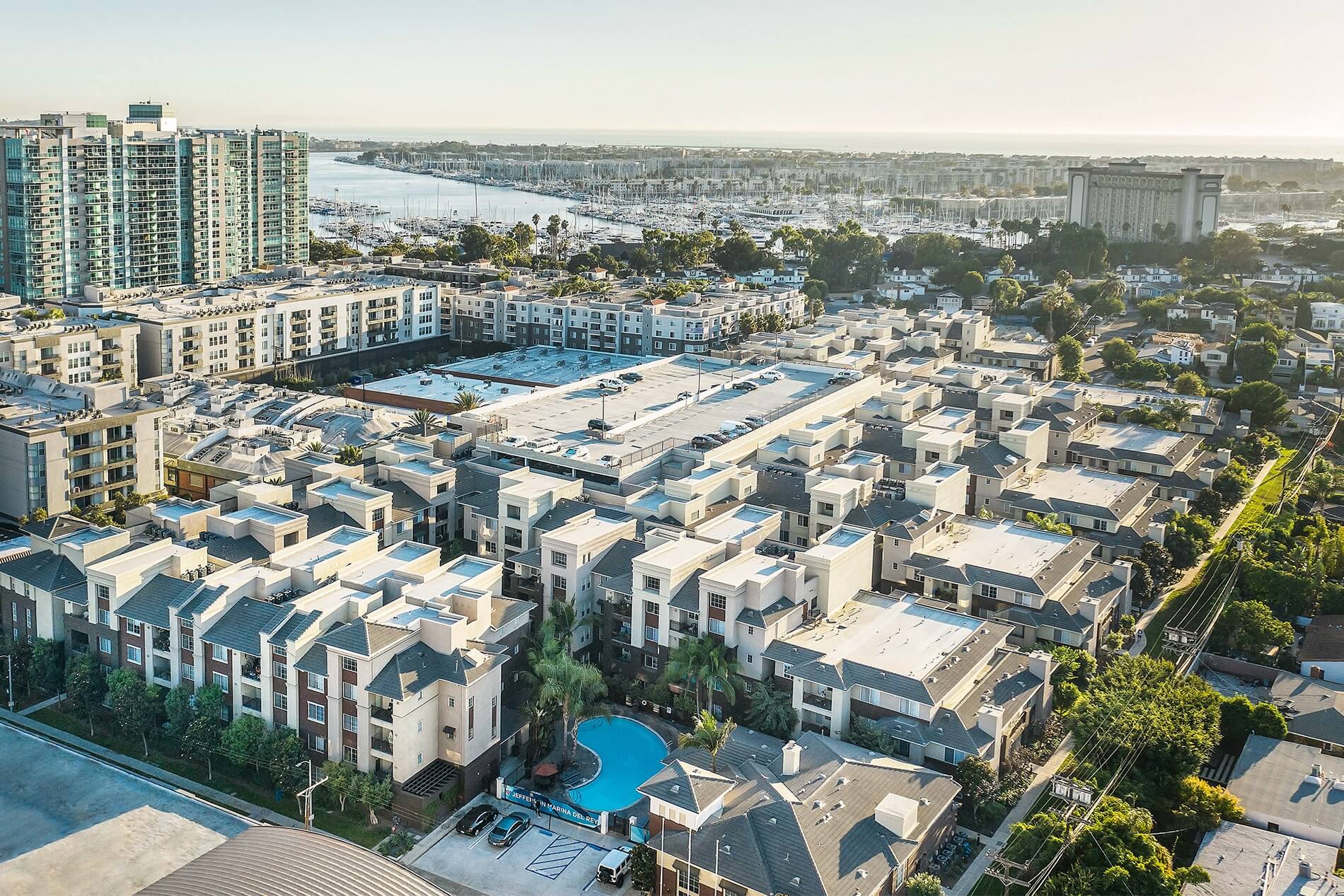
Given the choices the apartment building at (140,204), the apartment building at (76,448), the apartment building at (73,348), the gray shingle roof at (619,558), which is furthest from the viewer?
the apartment building at (140,204)

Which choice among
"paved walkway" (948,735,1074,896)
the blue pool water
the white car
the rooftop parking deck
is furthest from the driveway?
the rooftop parking deck

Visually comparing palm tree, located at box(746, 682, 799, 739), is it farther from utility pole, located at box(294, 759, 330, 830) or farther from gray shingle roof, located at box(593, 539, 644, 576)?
utility pole, located at box(294, 759, 330, 830)

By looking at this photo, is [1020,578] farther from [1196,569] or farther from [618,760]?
[618,760]

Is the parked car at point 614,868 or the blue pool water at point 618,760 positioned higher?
the blue pool water at point 618,760

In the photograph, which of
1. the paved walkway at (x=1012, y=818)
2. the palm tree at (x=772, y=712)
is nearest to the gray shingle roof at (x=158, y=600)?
the palm tree at (x=772, y=712)

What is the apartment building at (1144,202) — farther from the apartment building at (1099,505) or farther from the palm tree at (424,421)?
the palm tree at (424,421)

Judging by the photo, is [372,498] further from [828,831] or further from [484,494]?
[828,831]
